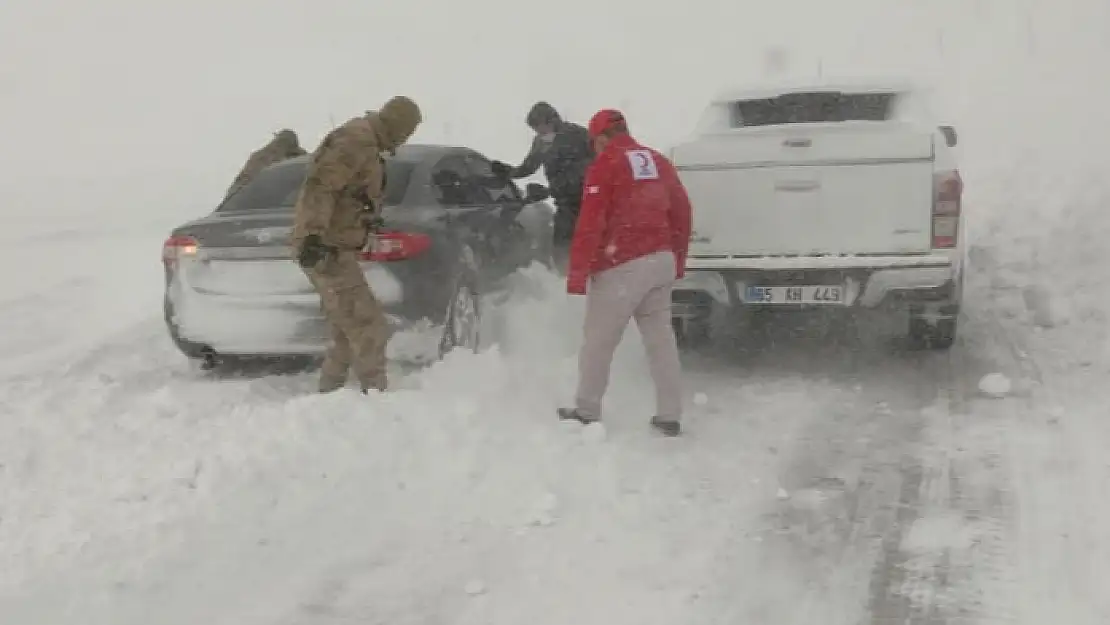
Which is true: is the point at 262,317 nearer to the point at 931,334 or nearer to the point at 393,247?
the point at 393,247

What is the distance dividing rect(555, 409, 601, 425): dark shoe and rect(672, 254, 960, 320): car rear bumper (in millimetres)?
1530

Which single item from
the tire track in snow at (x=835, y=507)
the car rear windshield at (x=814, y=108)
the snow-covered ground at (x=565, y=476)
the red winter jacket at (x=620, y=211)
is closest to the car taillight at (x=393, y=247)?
the snow-covered ground at (x=565, y=476)

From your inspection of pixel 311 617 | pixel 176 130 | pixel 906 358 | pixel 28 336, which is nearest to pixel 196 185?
pixel 176 130

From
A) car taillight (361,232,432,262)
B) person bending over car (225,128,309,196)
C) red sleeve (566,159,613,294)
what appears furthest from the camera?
person bending over car (225,128,309,196)

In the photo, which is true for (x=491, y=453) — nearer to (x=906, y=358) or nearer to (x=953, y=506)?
(x=953, y=506)

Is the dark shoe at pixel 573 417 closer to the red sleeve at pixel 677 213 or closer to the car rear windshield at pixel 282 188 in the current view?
the red sleeve at pixel 677 213

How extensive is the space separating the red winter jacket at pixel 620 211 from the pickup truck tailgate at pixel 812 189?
119cm

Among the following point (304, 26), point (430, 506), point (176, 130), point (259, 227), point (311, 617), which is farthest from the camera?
point (304, 26)

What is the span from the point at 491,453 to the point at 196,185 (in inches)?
705

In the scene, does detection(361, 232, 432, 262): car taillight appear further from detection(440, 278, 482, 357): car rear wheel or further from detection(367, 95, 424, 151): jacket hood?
detection(367, 95, 424, 151): jacket hood

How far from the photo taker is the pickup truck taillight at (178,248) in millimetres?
6941

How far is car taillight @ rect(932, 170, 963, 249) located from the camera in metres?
6.72

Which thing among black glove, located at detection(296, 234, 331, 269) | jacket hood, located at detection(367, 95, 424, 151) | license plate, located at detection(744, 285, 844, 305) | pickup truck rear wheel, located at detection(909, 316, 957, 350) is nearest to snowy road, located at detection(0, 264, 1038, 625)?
license plate, located at detection(744, 285, 844, 305)

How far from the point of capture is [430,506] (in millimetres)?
4863
